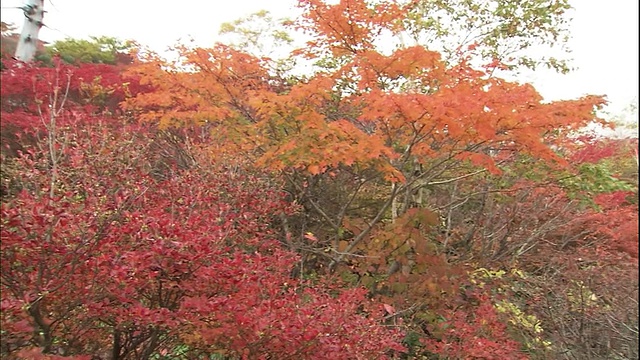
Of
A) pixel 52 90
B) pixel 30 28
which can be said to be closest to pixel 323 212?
pixel 52 90

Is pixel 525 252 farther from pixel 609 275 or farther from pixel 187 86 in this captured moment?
pixel 187 86

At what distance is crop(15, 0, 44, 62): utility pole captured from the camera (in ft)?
22.6

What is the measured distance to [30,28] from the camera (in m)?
7.01

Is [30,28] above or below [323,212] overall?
above

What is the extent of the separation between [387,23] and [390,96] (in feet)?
5.03

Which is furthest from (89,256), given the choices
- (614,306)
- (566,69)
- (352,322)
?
(566,69)

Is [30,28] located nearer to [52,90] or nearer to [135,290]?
[52,90]

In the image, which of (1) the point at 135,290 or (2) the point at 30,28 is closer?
(1) the point at 135,290

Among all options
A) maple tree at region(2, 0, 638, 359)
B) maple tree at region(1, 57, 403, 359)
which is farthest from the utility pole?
maple tree at region(1, 57, 403, 359)

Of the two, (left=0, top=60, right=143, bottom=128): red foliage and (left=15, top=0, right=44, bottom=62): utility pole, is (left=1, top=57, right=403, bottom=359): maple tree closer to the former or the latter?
(left=0, top=60, right=143, bottom=128): red foliage

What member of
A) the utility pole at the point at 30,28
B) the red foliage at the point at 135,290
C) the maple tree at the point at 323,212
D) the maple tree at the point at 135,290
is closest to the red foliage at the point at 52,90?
the maple tree at the point at 323,212

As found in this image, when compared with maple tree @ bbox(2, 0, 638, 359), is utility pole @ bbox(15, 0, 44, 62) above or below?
above

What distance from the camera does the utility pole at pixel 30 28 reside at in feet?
22.6

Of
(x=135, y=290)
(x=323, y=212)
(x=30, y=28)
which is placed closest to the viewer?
(x=135, y=290)
